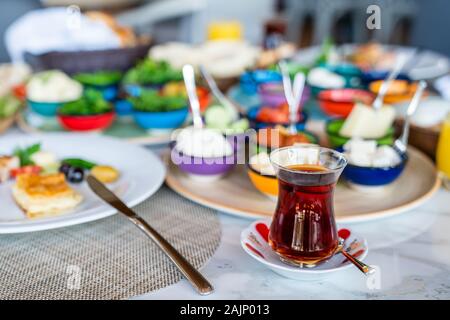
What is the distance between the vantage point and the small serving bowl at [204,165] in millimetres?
1109

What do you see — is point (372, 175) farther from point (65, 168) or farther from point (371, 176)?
point (65, 168)

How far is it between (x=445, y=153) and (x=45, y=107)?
1.12 m

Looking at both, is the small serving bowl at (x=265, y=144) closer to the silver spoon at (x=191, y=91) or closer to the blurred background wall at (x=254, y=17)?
the silver spoon at (x=191, y=91)

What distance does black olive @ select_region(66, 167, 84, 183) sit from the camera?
1125 mm

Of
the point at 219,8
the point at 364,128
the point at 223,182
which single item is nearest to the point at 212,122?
the point at 223,182

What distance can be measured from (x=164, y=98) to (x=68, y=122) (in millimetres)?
282

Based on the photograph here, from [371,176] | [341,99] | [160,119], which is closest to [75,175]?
[160,119]

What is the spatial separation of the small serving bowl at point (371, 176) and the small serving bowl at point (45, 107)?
2.97ft

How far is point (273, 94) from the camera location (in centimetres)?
165

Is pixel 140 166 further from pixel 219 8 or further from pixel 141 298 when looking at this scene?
pixel 219 8

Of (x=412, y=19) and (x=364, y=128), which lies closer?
(x=364, y=128)

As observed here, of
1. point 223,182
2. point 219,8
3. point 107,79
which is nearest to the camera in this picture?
point 223,182

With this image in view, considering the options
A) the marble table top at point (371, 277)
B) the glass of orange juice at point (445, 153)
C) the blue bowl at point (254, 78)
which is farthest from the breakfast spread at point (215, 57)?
the marble table top at point (371, 277)

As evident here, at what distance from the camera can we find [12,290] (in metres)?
0.78
